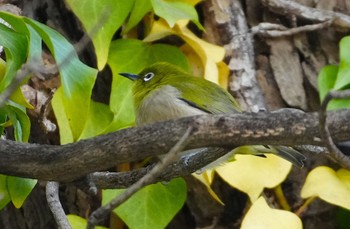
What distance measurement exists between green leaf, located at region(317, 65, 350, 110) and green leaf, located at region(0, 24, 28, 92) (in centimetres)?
101

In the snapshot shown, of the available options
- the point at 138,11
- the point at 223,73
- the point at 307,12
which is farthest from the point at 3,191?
the point at 307,12

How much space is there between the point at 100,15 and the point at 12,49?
1.69 ft

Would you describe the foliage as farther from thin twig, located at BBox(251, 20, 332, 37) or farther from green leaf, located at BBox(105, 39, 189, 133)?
thin twig, located at BBox(251, 20, 332, 37)

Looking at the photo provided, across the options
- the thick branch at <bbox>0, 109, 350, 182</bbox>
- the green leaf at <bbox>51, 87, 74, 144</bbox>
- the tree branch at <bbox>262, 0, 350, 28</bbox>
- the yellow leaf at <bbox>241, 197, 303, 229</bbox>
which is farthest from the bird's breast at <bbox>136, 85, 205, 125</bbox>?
the thick branch at <bbox>0, 109, 350, 182</bbox>

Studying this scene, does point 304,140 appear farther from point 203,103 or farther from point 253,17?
point 253,17

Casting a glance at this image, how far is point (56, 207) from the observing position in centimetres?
186

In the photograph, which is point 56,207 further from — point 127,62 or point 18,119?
point 127,62

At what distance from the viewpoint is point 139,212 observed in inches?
93.5

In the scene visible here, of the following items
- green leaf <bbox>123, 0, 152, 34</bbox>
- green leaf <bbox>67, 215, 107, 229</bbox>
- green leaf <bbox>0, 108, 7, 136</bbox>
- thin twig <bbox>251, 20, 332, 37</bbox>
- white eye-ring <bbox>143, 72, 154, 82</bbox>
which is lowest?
green leaf <bbox>67, 215, 107, 229</bbox>

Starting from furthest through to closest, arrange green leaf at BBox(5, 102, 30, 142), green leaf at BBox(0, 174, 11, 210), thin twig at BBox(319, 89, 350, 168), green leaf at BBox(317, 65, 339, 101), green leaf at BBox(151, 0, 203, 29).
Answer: green leaf at BBox(317, 65, 339, 101) < green leaf at BBox(151, 0, 203, 29) < green leaf at BBox(0, 174, 11, 210) < green leaf at BBox(5, 102, 30, 142) < thin twig at BBox(319, 89, 350, 168)

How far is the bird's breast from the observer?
7.36 ft

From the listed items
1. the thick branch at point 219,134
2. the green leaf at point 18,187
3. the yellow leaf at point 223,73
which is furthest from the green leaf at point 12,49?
the yellow leaf at point 223,73

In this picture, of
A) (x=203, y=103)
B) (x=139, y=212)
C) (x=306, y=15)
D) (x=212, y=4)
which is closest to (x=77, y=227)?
(x=139, y=212)

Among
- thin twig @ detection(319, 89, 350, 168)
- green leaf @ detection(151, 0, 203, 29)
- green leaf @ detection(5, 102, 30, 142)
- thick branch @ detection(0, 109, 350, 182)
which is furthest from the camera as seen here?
green leaf @ detection(151, 0, 203, 29)
